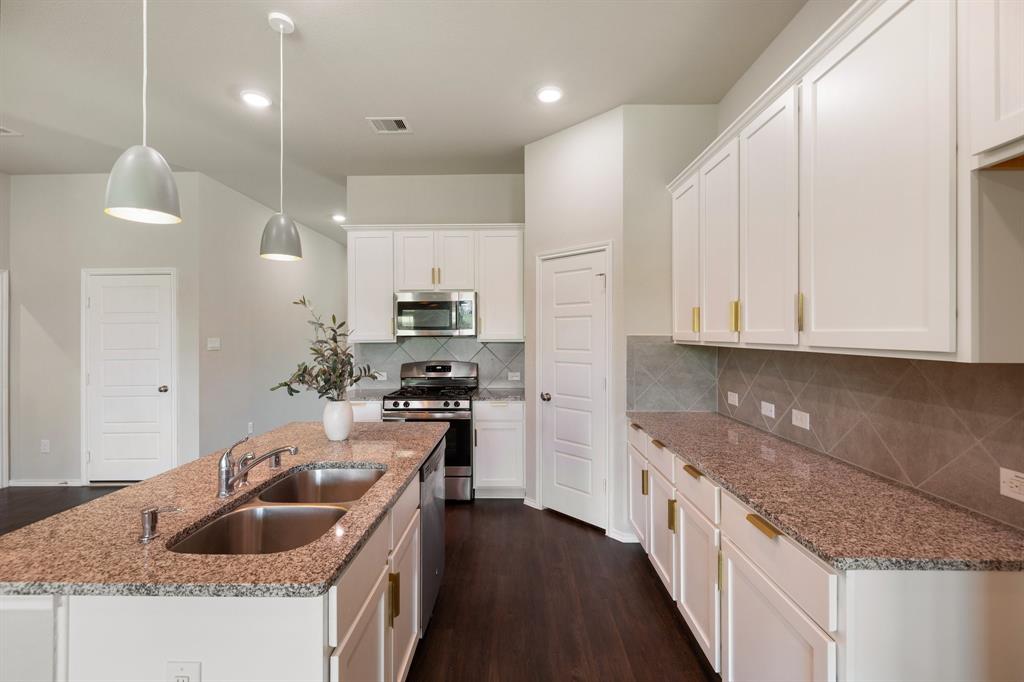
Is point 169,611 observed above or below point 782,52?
below

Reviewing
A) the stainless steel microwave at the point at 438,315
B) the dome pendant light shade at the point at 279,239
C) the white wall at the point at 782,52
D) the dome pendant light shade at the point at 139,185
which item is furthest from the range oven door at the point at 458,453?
the white wall at the point at 782,52

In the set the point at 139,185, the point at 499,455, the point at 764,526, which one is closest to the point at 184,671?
the point at 139,185

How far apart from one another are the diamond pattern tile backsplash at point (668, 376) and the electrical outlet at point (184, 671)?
2660 mm

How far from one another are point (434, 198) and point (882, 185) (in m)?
3.89

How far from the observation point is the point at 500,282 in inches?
165

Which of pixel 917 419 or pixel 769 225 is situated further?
pixel 769 225

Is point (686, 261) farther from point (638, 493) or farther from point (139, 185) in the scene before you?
point (139, 185)

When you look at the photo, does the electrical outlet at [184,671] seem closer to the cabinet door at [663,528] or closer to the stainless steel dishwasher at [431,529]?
the stainless steel dishwasher at [431,529]

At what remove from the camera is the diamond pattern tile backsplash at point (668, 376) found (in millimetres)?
3090

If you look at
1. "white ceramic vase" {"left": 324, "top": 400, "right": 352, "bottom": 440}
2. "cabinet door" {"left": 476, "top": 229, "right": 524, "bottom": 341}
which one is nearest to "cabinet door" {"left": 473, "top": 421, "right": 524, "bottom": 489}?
"cabinet door" {"left": 476, "top": 229, "right": 524, "bottom": 341}

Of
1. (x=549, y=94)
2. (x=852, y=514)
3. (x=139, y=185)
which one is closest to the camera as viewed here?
(x=852, y=514)

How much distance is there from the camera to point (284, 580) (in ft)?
3.09

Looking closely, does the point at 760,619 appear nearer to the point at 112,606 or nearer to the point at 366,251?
the point at 112,606

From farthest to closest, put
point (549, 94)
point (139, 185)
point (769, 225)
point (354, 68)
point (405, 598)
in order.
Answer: point (549, 94) → point (354, 68) → point (769, 225) → point (405, 598) → point (139, 185)
